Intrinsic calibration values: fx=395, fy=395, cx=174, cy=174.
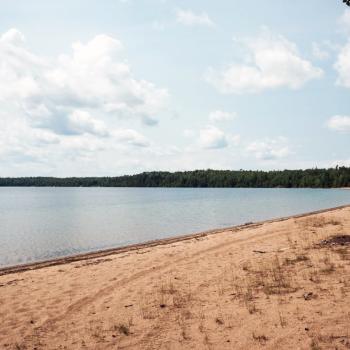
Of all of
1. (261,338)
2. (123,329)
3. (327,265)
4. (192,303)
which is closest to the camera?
(261,338)

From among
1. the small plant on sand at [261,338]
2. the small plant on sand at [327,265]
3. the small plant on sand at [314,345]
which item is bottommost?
the small plant on sand at [261,338]

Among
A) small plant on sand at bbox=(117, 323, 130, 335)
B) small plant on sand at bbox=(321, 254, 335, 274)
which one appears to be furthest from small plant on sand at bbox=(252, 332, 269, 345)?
small plant on sand at bbox=(321, 254, 335, 274)

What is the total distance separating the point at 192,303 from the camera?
1121cm

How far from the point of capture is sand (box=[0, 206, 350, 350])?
868 cm

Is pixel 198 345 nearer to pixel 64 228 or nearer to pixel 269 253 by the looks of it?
pixel 269 253

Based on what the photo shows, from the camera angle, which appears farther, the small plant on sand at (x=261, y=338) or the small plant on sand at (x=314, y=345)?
the small plant on sand at (x=261, y=338)

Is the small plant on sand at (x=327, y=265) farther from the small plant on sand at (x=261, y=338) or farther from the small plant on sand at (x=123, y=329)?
the small plant on sand at (x=123, y=329)

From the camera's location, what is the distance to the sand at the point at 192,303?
8.68m

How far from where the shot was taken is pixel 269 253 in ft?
58.0

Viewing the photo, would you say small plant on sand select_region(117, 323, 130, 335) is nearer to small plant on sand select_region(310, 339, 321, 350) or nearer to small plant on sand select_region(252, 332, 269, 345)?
small plant on sand select_region(252, 332, 269, 345)

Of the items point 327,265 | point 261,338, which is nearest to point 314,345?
point 261,338

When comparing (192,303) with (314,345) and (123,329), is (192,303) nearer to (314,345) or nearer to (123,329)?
(123,329)

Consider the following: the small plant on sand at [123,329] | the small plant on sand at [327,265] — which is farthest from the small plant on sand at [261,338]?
the small plant on sand at [327,265]

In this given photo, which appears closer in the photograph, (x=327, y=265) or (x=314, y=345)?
(x=314, y=345)
